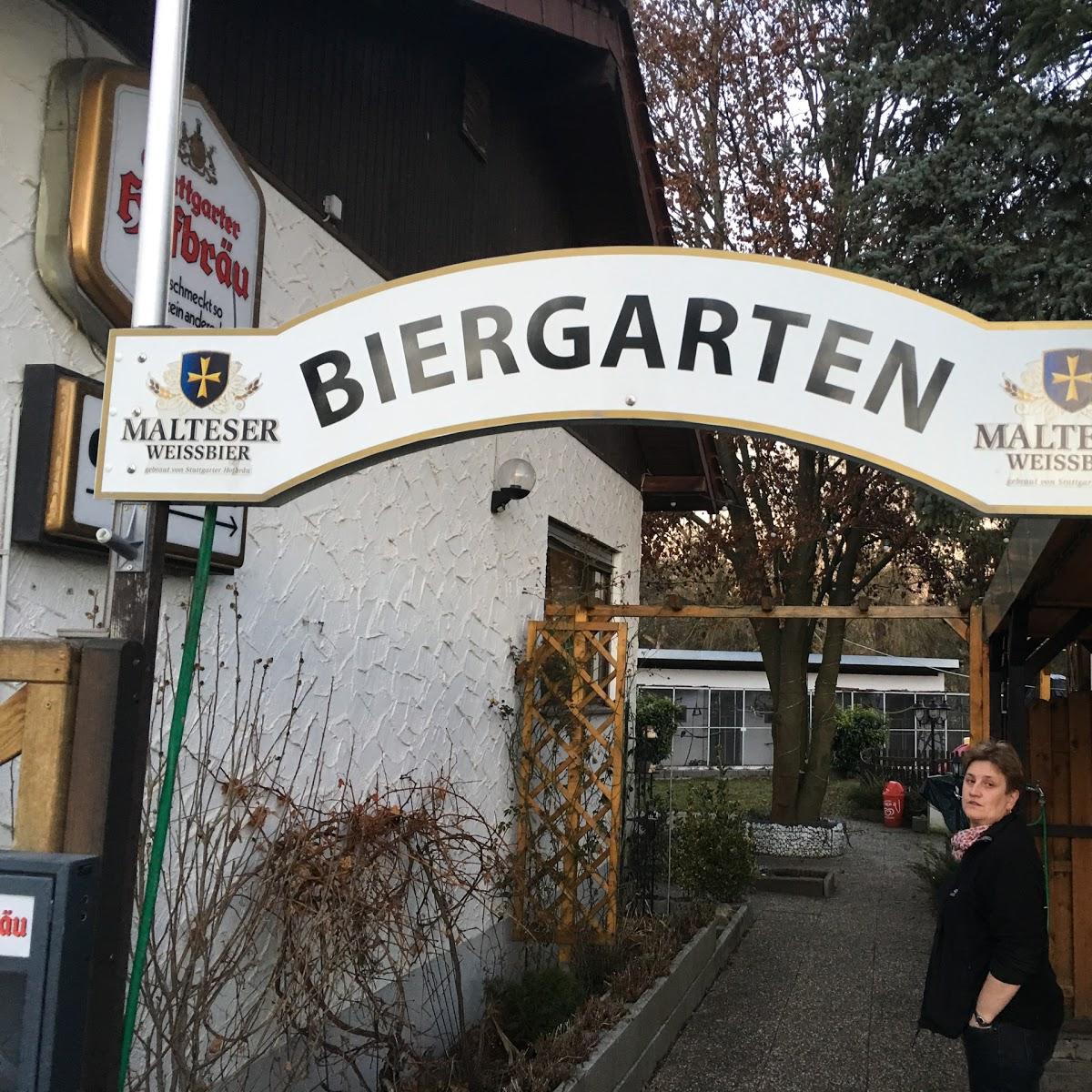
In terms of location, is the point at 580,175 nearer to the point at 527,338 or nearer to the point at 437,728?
the point at 437,728

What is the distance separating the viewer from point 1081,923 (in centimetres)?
671

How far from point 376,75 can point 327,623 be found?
8.84 feet

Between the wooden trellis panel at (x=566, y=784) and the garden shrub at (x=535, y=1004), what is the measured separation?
3.64 ft

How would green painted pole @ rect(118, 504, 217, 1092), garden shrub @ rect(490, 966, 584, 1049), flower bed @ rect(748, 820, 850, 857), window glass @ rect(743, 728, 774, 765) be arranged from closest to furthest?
green painted pole @ rect(118, 504, 217, 1092) < garden shrub @ rect(490, 966, 584, 1049) < flower bed @ rect(748, 820, 850, 857) < window glass @ rect(743, 728, 774, 765)

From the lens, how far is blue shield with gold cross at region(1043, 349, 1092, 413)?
2109mm

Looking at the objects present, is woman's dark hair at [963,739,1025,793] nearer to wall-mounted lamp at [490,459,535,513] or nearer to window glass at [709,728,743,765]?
wall-mounted lamp at [490,459,535,513]

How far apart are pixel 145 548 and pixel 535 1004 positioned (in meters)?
3.93

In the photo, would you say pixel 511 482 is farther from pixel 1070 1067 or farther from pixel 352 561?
pixel 1070 1067

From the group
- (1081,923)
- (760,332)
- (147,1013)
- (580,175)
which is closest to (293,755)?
(147,1013)

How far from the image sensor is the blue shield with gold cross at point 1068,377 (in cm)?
211

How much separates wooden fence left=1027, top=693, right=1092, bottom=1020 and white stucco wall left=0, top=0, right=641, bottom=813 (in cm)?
317

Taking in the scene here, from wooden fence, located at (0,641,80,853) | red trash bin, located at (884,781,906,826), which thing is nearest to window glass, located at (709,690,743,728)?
red trash bin, located at (884,781,906,826)

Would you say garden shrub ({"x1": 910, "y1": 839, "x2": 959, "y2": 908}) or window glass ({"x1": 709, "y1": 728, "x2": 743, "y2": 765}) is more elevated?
window glass ({"x1": 709, "y1": 728, "x2": 743, "y2": 765})

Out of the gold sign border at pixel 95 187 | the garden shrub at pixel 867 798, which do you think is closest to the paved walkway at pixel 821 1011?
the gold sign border at pixel 95 187
